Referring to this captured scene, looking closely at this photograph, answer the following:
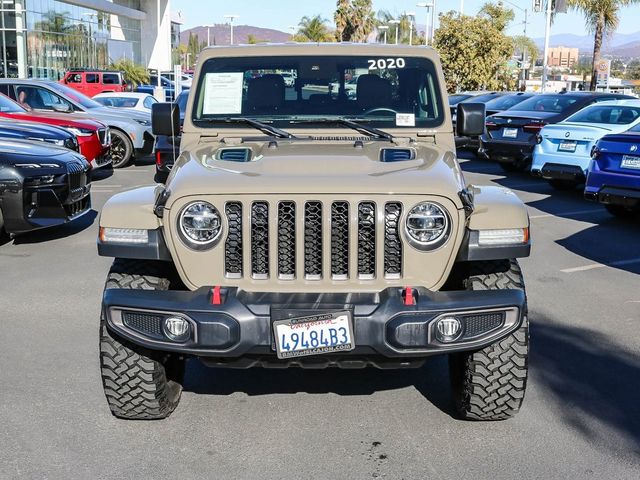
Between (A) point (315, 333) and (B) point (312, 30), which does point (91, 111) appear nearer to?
(A) point (315, 333)

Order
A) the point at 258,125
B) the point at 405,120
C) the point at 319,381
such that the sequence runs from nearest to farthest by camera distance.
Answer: the point at 319,381 < the point at 258,125 < the point at 405,120

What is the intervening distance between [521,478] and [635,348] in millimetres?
2313

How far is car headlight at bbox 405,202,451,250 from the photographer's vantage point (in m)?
3.99

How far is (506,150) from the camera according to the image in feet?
51.6

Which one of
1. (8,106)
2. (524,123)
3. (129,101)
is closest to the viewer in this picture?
(8,106)

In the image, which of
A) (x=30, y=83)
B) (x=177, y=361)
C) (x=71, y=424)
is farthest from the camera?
(x=30, y=83)

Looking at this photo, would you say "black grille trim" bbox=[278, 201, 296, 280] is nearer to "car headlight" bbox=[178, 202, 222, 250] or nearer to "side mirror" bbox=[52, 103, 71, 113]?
"car headlight" bbox=[178, 202, 222, 250]


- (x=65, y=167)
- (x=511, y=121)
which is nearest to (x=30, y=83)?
(x=65, y=167)

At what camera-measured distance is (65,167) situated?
29.7ft

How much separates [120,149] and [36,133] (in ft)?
17.2

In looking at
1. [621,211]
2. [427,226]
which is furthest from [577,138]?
[427,226]

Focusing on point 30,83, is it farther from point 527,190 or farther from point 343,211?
point 343,211

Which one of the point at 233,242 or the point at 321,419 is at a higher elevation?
the point at 233,242

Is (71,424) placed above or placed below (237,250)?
below
